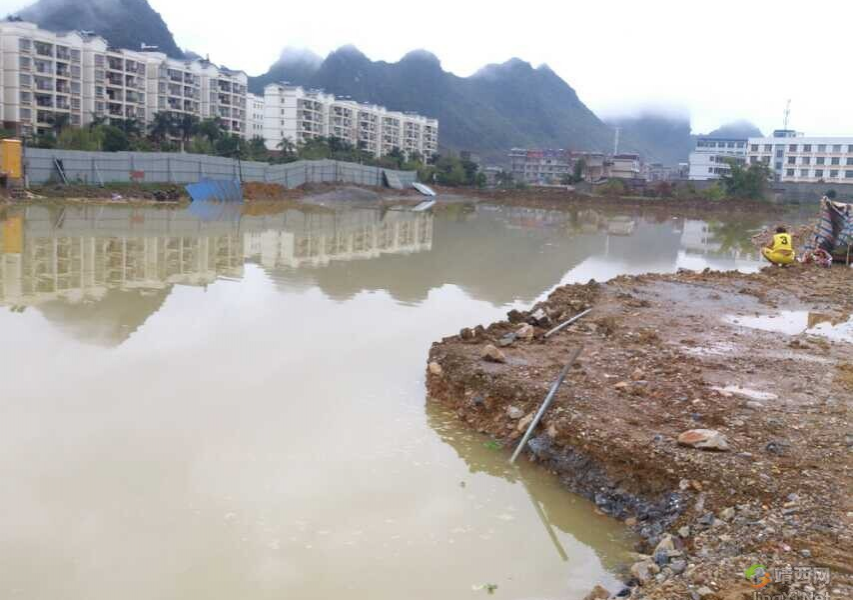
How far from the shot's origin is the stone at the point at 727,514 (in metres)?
4.58

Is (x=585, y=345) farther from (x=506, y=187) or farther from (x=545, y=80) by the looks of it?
(x=545, y=80)

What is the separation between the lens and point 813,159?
81.1 metres

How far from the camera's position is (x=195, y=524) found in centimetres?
488

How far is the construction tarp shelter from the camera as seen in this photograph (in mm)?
19641

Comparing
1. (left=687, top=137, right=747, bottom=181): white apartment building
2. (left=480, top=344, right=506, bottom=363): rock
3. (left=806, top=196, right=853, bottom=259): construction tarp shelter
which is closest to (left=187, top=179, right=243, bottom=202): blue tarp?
(left=806, top=196, right=853, bottom=259): construction tarp shelter

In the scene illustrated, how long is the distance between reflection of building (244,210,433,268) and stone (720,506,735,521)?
13.1m

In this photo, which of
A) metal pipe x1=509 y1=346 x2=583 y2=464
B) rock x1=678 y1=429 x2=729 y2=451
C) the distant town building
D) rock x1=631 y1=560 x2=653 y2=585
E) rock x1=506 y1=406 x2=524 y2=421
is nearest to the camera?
rock x1=631 y1=560 x2=653 y2=585

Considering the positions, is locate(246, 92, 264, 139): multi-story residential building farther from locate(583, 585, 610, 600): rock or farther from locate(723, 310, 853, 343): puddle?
locate(583, 585, 610, 600): rock

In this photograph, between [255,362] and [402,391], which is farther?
[255,362]

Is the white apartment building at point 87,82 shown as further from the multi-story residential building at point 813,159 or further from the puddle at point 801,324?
the multi-story residential building at point 813,159

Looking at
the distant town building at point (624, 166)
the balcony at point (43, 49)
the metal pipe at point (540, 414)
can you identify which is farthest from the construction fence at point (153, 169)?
the distant town building at point (624, 166)

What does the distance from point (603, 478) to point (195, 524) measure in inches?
110

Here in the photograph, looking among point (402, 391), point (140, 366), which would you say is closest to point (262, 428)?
point (402, 391)

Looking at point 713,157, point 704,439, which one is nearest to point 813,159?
point 713,157
